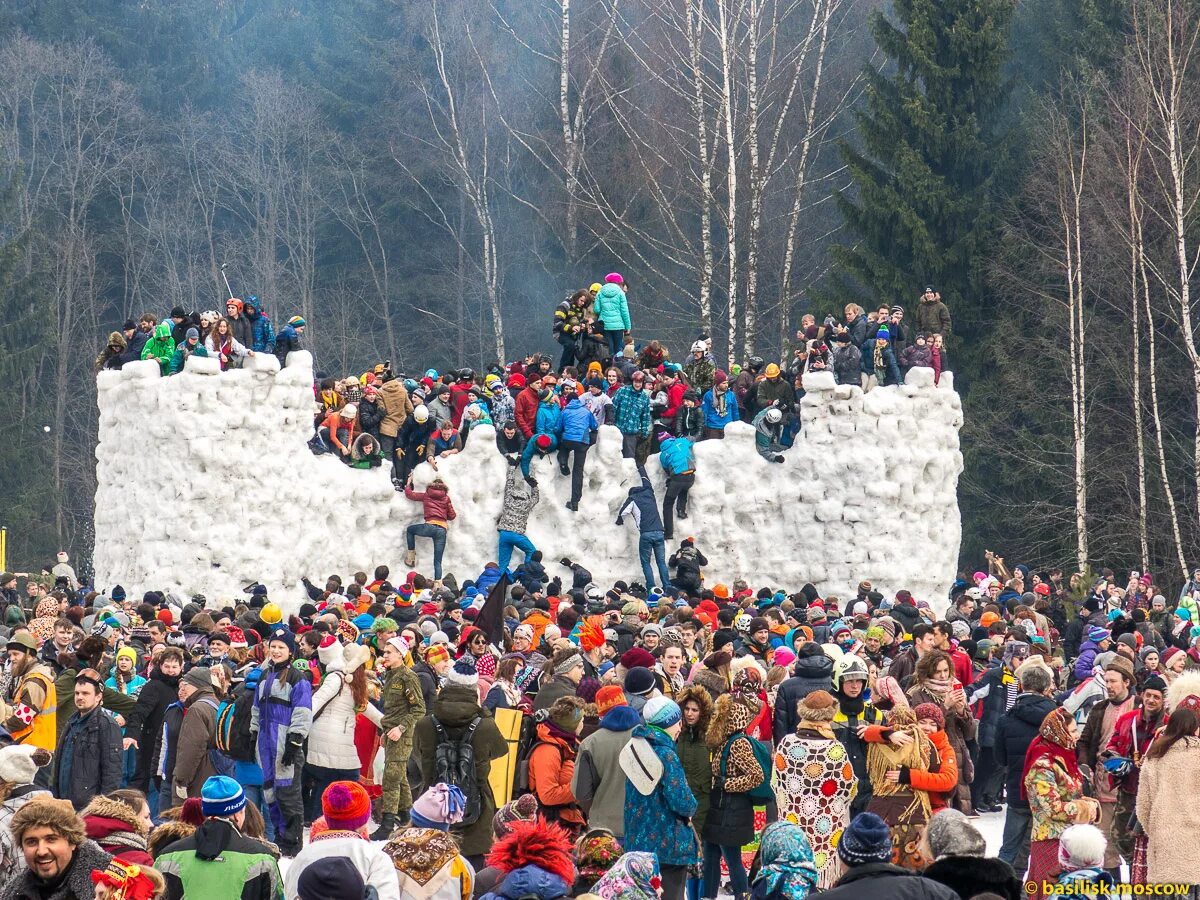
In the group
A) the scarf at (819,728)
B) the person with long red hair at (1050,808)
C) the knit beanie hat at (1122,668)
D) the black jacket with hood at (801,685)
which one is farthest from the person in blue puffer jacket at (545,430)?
the person with long red hair at (1050,808)

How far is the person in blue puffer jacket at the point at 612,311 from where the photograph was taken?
2577cm

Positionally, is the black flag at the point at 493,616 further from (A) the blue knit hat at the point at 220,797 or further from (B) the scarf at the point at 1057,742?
(A) the blue knit hat at the point at 220,797

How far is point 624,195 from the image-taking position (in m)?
44.6

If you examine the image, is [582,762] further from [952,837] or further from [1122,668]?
[1122,668]

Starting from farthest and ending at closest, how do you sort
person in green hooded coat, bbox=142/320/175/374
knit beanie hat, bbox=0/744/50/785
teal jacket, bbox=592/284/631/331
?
teal jacket, bbox=592/284/631/331 → person in green hooded coat, bbox=142/320/175/374 → knit beanie hat, bbox=0/744/50/785

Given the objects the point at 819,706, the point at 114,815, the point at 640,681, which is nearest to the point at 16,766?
the point at 114,815

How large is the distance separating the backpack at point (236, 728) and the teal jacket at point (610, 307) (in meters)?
13.4

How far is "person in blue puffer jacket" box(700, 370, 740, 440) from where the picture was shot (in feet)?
80.2

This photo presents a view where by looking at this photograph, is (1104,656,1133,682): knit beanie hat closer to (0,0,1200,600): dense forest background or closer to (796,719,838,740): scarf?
(796,719,838,740): scarf

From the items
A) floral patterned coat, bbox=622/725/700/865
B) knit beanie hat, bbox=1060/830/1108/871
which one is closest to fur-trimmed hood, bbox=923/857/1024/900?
knit beanie hat, bbox=1060/830/1108/871

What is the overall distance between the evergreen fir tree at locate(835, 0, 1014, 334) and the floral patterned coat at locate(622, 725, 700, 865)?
88.7 feet

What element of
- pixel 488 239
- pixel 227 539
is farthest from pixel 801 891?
pixel 488 239

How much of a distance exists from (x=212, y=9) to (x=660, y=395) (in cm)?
2946

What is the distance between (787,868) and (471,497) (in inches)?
634
